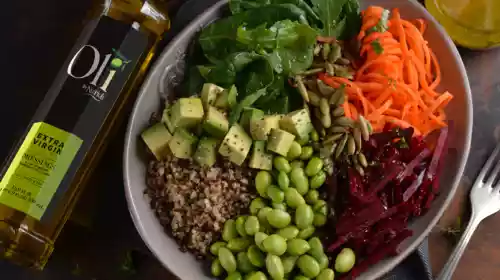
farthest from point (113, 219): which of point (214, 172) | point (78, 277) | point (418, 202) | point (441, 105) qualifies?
point (441, 105)

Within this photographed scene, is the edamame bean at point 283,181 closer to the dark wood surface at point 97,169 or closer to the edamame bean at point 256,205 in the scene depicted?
the edamame bean at point 256,205

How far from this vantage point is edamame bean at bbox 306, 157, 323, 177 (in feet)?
4.61

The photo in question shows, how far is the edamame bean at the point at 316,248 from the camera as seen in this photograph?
1.37 metres

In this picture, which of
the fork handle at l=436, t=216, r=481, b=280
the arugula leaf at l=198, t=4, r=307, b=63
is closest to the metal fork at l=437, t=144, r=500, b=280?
the fork handle at l=436, t=216, r=481, b=280

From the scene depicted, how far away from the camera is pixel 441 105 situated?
1509 millimetres

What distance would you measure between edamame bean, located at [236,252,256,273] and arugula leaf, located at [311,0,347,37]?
1.78 ft

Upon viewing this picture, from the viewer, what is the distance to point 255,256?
1.37 metres

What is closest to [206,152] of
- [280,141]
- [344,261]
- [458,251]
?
[280,141]

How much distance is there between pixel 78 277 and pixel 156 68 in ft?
1.74

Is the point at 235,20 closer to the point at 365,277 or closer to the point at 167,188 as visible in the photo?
the point at 167,188

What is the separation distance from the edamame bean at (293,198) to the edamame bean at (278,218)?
3 cm

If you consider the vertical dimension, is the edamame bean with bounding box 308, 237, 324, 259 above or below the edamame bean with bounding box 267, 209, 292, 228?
below

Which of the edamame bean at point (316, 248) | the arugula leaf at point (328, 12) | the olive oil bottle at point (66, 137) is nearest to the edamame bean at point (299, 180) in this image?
the edamame bean at point (316, 248)

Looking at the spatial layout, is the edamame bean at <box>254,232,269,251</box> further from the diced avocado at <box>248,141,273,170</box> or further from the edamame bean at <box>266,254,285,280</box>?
the diced avocado at <box>248,141,273,170</box>
